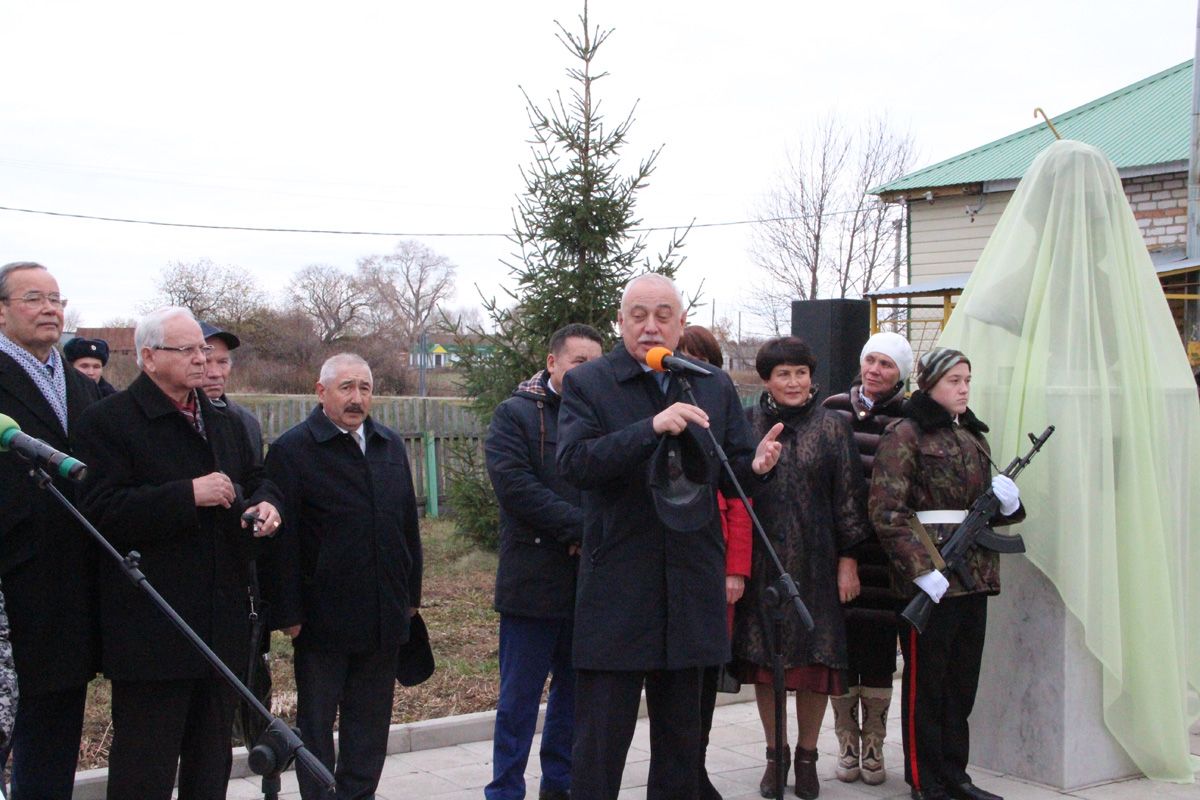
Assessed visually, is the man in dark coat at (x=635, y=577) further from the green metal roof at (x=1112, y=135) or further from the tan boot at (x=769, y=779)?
the green metal roof at (x=1112, y=135)

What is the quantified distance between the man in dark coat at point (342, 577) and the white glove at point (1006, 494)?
2.49 metres

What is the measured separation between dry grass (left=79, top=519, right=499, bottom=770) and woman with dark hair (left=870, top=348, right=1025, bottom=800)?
244 cm

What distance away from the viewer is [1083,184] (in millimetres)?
5484

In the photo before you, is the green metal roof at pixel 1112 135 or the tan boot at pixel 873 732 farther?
the green metal roof at pixel 1112 135

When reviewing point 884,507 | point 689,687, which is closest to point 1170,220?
point 884,507

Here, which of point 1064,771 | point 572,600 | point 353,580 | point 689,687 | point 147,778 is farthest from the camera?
point 1064,771

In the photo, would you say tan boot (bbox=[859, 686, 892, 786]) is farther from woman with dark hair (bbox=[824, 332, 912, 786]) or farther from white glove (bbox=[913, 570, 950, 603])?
white glove (bbox=[913, 570, 950, 603])

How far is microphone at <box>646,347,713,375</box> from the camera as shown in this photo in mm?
3658

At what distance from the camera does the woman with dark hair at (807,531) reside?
504 centimetres

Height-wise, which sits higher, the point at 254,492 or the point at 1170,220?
the point at 1170,220

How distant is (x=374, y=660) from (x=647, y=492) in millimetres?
1329

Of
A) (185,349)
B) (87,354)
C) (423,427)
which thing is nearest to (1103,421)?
(185,349)

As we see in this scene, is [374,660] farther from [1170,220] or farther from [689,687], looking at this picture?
[1170,220]

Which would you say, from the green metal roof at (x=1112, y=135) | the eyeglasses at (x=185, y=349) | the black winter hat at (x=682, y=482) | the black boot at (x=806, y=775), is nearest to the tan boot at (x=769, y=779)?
the black boot at (x=806, y=775)
